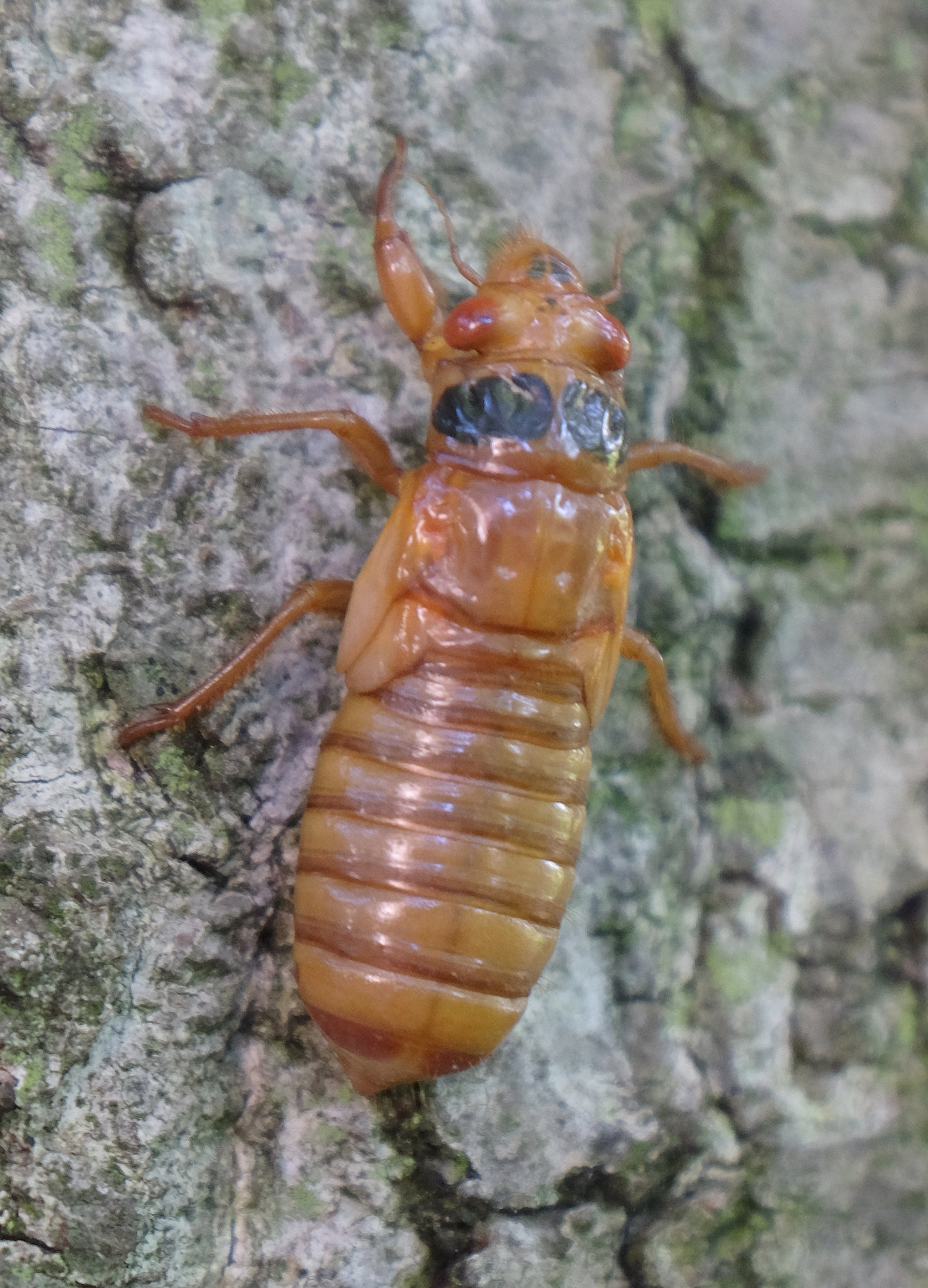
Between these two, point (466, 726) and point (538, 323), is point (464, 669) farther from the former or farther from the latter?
point (538, 323)

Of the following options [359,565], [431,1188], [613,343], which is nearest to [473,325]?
[613,343]

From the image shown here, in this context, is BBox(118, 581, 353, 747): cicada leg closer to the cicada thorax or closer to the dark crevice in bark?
the cicada thorax

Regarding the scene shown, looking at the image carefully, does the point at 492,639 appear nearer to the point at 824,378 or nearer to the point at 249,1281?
the point at 249,1281

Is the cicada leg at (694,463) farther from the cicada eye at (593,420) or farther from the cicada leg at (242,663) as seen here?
Result: the cicada leg at (242,663)

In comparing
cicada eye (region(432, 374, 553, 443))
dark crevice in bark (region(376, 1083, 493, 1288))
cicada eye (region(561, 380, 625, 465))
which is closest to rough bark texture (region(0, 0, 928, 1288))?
dark crevice in bark (region(376, 1083, 493, 1288))

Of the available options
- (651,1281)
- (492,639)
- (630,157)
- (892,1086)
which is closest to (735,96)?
(630,157)

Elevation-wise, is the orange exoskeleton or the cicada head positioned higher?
the cicada head
